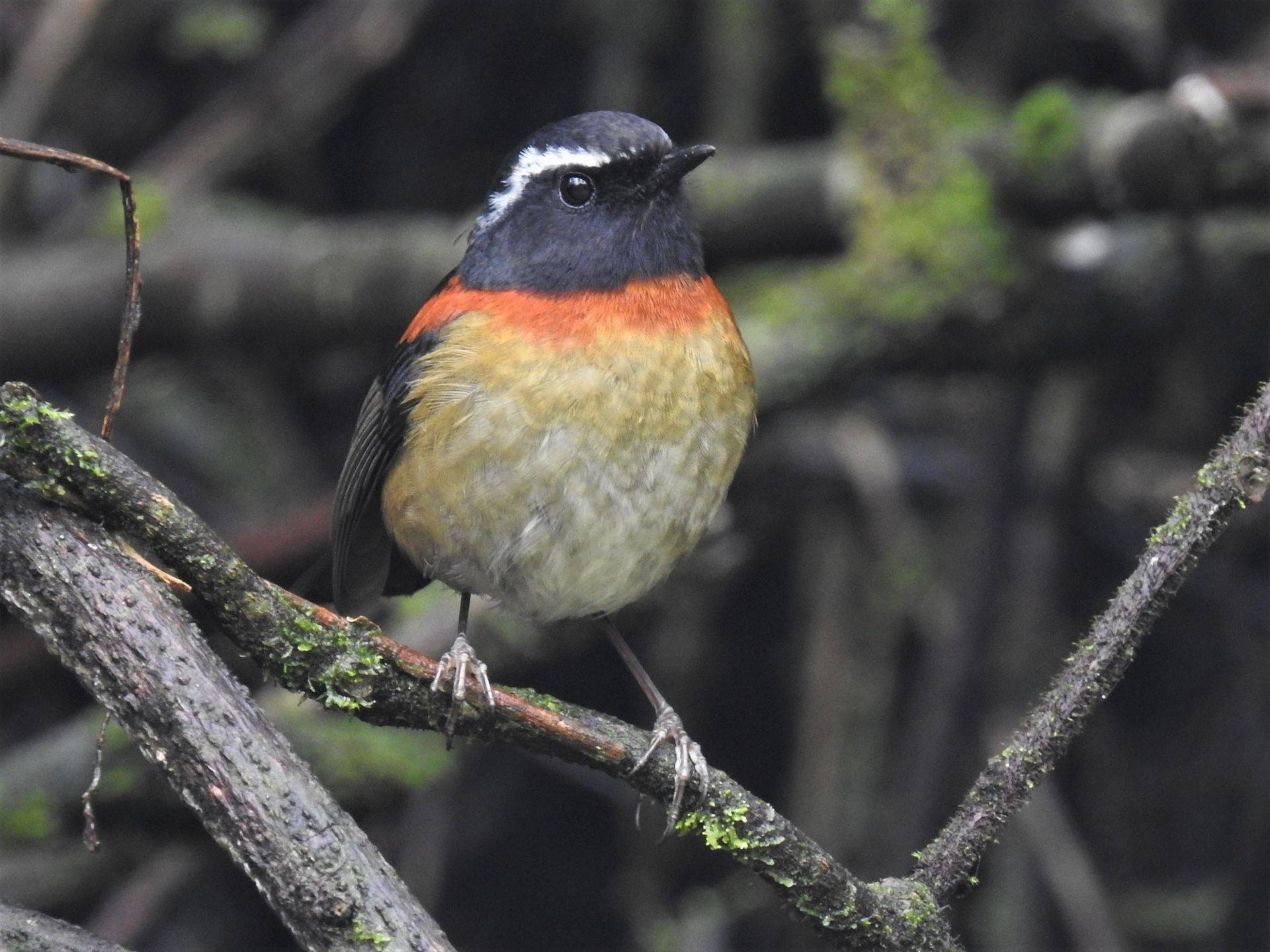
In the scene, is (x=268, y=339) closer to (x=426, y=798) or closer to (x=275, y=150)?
(x=275, y=150)

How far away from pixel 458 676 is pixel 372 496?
1.28 metres

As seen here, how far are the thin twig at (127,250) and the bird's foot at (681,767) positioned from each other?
3.31 feet

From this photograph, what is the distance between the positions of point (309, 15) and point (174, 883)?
3475 millimetres

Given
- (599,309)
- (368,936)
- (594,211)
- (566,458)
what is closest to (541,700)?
(368,936)

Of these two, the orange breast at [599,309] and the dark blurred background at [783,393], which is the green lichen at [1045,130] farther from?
the orange breast at [599,309]

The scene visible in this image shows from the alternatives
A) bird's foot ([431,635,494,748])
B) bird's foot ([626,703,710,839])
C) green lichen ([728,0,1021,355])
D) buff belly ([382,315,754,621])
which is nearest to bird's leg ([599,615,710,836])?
bird's foot ([626,703,710,839])

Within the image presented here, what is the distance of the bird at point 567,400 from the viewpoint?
3186 mm

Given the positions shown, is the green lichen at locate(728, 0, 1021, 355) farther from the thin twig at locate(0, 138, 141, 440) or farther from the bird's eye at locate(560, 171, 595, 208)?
the thin twig at locate(0, 138, 141, 440)

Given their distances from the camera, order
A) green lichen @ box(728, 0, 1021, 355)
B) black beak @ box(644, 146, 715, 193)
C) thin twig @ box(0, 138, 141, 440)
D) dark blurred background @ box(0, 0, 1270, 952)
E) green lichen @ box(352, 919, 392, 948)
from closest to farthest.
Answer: green lichen @ box(352, 919, 392, 948) < thin twig @ box(0, 138, 141, 440) < black beak @ box(644, 146, 715, 193) < dark blurred background @ box(0, 0, 1270, 952) < green lichen @ box(728, 0, 1021, 355)

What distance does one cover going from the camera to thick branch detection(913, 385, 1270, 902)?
6.98 feet

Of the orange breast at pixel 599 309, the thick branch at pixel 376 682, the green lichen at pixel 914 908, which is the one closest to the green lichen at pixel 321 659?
the thick branch at pixel 376 682

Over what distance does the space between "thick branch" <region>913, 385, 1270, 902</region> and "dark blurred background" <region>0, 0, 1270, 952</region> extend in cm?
259

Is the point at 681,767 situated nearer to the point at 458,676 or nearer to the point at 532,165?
the point at 458,676

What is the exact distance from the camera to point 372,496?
12.1ft
